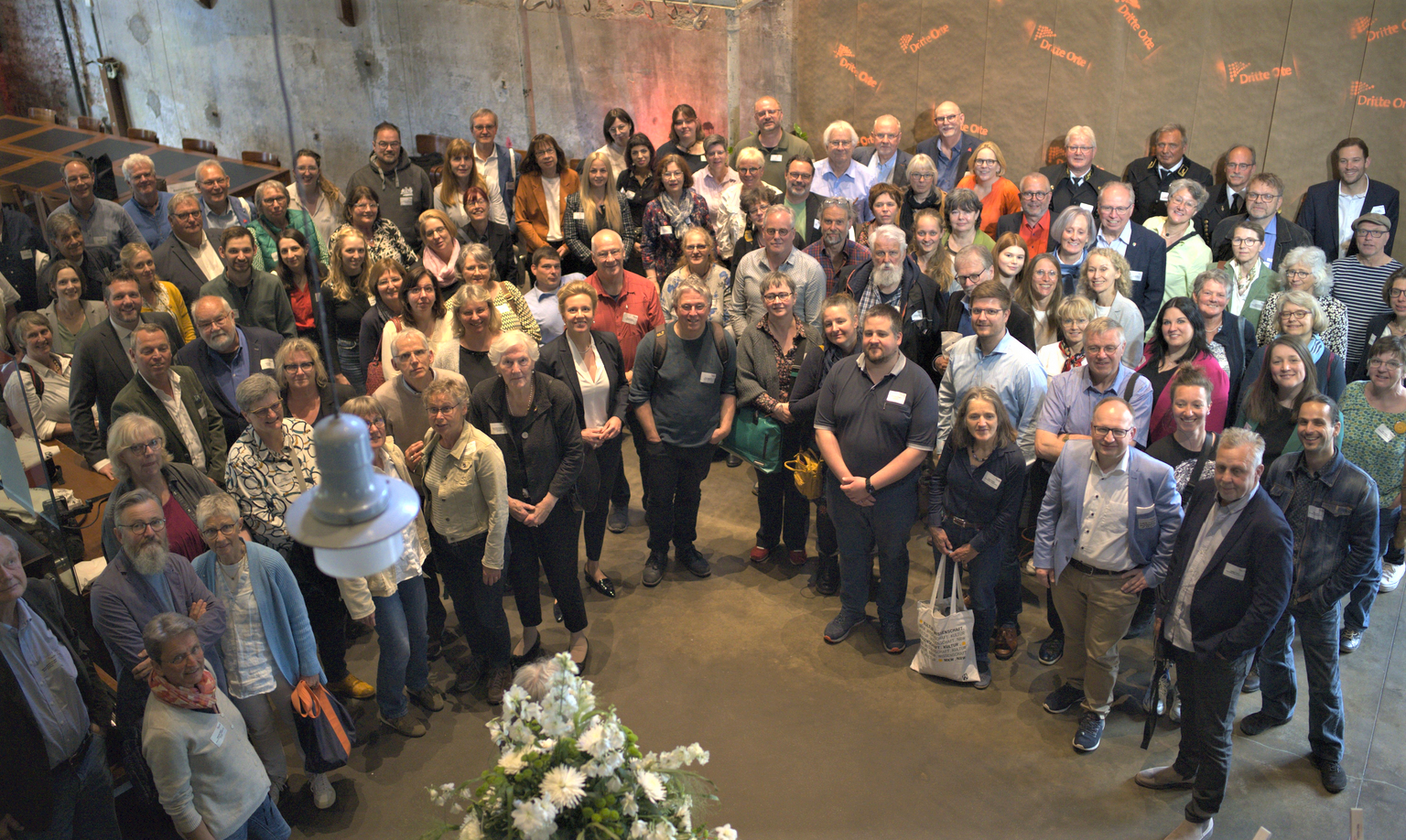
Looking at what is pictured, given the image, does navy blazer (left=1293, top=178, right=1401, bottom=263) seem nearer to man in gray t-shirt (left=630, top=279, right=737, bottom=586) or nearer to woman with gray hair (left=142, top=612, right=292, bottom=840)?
man in gray t-shirt (left=630, top=279, right=737, bottom=586)

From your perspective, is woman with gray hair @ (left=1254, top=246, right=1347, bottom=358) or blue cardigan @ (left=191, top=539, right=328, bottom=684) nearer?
blue cardigan @ (left=191, top=539, right=328, bottom=684)

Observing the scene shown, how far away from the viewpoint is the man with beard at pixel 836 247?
552 cm

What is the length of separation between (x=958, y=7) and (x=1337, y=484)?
623 cm

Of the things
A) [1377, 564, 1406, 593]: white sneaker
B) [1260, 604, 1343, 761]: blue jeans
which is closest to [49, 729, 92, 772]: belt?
[1260, 604, 1343, 761]: blue jeans

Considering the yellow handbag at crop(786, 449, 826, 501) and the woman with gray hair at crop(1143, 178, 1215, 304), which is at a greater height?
the woman with gray hair at crop(1143, 178, 1215, 304)

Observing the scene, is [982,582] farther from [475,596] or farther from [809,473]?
[475,596]

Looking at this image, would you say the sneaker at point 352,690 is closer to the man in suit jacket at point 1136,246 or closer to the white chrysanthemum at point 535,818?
the white chrysanthemum at point 535,818

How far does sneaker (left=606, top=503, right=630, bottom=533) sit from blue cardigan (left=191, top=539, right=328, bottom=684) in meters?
2.47

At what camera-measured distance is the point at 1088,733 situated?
3.99 meters

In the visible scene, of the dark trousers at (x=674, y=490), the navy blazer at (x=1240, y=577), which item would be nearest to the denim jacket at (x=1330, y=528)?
the navy blazer at (x=1240, y=577)

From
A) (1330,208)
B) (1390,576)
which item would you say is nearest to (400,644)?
(1390,576)

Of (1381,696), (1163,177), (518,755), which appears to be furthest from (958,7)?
(518,755)

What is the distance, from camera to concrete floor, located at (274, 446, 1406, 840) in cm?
362

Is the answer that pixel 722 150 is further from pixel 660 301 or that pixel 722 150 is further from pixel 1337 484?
pixel 1337 484
